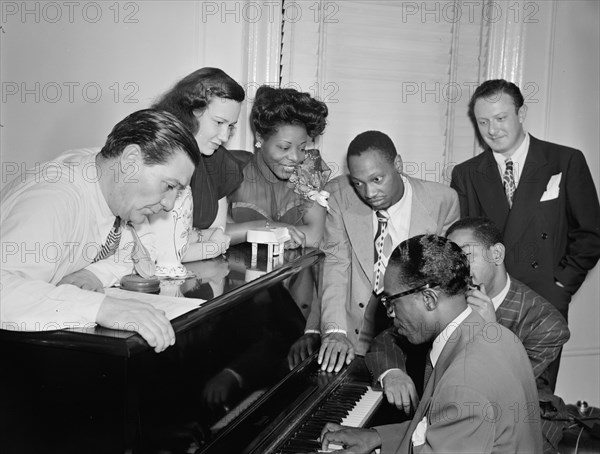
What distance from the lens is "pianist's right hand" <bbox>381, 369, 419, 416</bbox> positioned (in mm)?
3008

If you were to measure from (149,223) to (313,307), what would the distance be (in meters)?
1.12

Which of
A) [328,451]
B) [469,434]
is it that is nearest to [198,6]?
[328,451]

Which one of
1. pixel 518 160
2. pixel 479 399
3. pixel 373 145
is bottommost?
pixel 479 399

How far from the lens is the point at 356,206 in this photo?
3.72 metres

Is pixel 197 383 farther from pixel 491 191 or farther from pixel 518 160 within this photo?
pixel 518 160

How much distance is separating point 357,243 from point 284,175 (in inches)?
19.6

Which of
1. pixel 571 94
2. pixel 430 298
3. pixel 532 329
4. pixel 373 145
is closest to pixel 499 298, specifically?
pixel 532 329

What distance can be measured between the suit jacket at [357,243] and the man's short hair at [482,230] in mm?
276

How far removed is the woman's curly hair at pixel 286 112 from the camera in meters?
3.72

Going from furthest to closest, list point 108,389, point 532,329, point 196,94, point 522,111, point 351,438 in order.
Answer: point 522,111, point 532,329, point 196,94, point 351,438, point 108,389

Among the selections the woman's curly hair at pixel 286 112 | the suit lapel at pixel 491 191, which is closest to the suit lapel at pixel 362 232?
the woman's curly hair at pixel 286 112

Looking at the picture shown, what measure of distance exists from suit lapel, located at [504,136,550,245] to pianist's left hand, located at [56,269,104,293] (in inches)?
110

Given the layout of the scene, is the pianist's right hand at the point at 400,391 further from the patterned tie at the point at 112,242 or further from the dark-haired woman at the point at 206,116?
the patterned tie at the point at 112,242

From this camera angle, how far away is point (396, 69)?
4.95 meters
